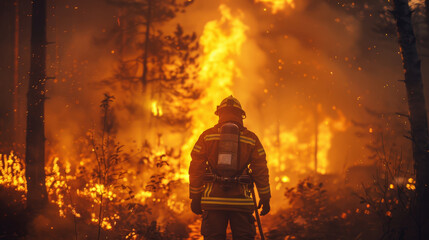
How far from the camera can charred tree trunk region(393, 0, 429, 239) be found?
5.94 meters

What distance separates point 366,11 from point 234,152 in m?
Result: 27.8

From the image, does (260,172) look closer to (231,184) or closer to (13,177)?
(231,184)

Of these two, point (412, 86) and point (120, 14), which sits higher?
point (120, 14)

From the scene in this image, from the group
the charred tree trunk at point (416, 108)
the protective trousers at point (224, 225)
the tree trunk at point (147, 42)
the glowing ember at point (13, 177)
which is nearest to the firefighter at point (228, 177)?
the protective trousers at point (224, 225)

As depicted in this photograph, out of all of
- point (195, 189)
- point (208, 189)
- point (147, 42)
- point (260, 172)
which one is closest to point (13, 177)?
point (195, 189)

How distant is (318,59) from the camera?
2653cm

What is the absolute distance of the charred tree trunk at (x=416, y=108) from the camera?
5938 millimetres

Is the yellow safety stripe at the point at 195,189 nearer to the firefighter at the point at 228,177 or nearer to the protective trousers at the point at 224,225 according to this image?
the firefighter at the point at 228,177

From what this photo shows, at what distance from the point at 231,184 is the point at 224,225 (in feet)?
1.77

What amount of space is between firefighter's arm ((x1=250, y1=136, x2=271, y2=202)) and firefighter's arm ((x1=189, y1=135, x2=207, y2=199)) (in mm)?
684

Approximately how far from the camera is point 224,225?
4062mm

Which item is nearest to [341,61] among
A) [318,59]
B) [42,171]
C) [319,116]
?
[318,59]

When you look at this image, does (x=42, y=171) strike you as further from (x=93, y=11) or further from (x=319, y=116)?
(x=319, y=116)

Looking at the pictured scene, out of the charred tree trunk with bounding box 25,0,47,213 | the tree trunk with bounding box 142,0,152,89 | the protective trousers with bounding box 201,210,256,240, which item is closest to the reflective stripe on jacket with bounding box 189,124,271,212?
the protective trousers with bounding box 201,210,256,240
